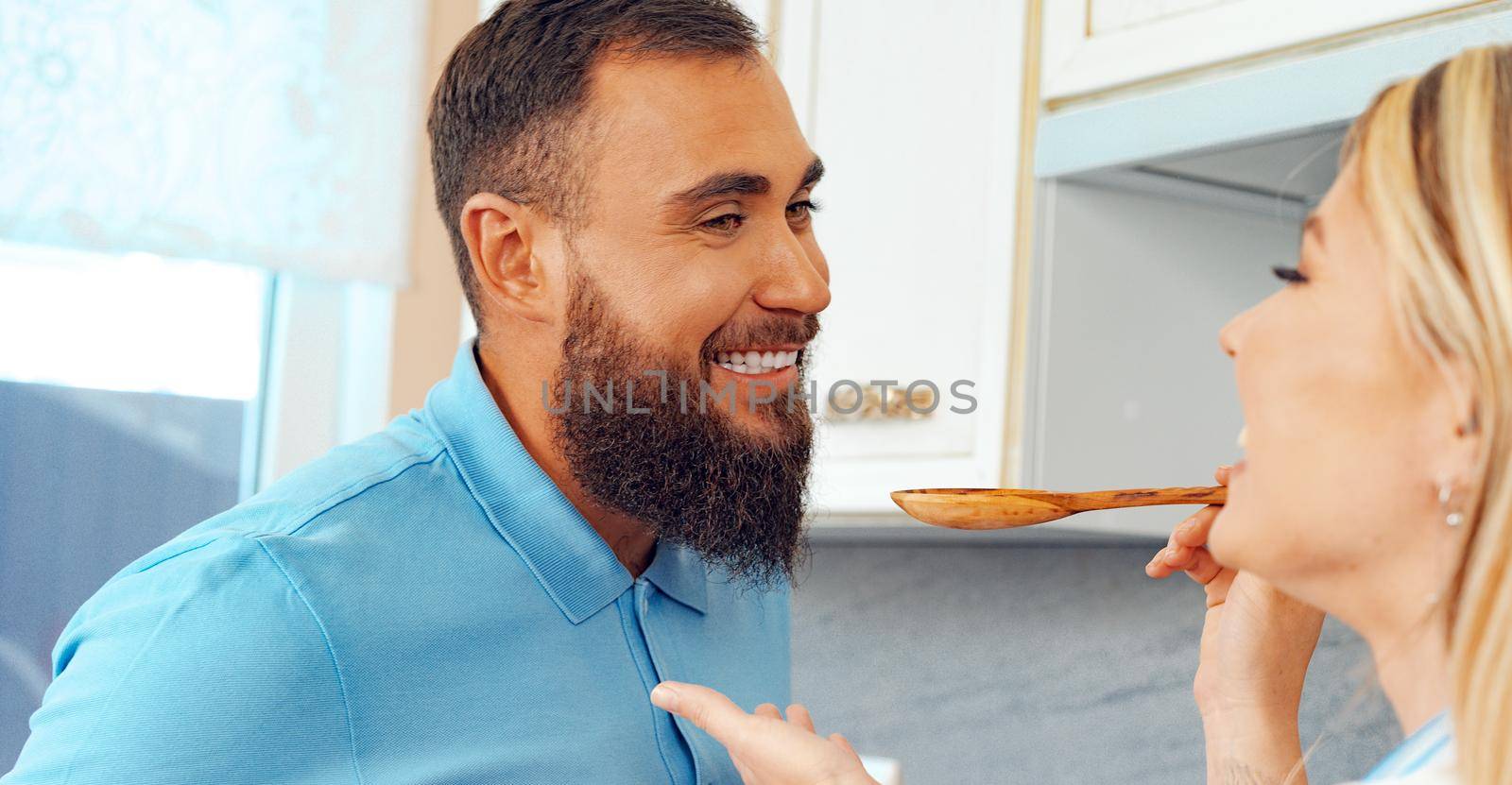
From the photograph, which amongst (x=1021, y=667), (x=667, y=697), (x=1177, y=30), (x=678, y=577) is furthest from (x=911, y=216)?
(x=667, y=697)

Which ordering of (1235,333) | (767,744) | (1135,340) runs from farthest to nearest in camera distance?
(1135,340), (767,744), (1235,333)

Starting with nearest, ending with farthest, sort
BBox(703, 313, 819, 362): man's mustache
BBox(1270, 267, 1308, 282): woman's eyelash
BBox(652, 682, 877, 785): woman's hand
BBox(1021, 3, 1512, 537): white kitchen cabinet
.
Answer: BBox(1270, 267, 1308, 282): woman's eyelash, BBox(652, 682, 877, 785): woman's hand, BBox(703, 313, 819, 362): man's mustache, BBox(1021, 3, 1512, 537): white kitchen cabinet

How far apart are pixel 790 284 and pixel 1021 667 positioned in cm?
97

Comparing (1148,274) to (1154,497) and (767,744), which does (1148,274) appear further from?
(767,744)

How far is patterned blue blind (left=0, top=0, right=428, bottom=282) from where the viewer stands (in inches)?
67.9

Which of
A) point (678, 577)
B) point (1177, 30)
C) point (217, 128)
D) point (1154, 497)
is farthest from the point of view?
point (217, 128)

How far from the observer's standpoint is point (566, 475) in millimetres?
1125

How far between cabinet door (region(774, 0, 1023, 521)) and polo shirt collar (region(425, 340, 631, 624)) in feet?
1.76

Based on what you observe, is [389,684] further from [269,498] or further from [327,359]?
[327,359]

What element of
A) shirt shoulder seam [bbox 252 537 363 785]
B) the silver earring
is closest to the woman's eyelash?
the silver earring

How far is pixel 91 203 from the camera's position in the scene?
5.74 ft

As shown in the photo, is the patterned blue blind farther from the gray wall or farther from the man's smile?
the man's smile

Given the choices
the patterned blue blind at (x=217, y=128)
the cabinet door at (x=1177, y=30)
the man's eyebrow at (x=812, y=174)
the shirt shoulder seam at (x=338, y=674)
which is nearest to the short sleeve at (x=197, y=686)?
the shirt shoulder seam at (x=338, y=674)

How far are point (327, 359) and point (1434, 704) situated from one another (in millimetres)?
1747
